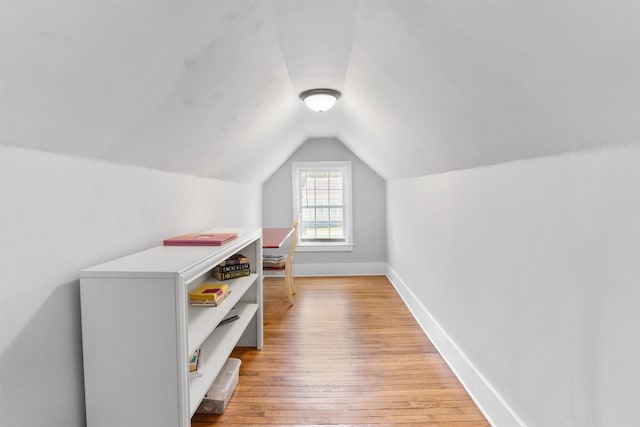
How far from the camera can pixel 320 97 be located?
293cm

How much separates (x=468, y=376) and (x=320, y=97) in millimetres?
2339

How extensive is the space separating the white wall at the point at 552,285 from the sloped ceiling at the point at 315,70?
14 cm

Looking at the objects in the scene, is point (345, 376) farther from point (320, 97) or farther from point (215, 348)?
point (320, 97)

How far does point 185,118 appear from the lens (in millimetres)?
1993

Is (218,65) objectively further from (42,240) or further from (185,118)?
(42,240)

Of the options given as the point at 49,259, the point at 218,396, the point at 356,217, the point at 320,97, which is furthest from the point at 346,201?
the point at 49,259

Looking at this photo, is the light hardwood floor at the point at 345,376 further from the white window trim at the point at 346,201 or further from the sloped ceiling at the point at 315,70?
the white window trim at the point at 346,201

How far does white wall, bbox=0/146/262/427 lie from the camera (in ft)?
3.89

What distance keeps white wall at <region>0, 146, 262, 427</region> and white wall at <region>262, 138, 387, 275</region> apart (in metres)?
3.90

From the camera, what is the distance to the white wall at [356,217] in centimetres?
576

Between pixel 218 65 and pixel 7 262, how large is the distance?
1.24 m

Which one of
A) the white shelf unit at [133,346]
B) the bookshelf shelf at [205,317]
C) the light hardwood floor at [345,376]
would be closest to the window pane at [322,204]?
the light hardwood floor at [345,376]

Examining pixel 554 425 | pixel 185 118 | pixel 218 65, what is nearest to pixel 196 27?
pixel 218 65

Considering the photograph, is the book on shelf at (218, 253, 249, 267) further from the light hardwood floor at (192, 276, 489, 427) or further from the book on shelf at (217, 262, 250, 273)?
the light hardwood floor at (192, 276, 489, 427)
